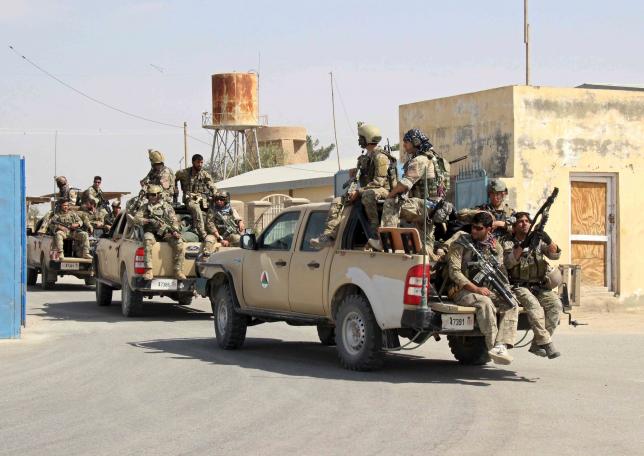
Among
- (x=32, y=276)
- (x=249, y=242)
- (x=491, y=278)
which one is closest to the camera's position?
(x=491, y=278)

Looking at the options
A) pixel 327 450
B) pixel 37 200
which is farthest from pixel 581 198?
pixel 37 200

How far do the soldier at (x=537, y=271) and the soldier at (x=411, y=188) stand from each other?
35.0 inches

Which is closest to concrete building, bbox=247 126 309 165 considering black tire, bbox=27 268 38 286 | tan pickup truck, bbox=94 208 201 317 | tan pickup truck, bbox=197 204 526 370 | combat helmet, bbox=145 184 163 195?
black tire, bbox=27 268 38 286

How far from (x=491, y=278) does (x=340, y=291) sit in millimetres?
1740

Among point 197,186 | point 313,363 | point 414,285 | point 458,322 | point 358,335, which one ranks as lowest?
point 313,363

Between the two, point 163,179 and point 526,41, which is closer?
point 163,179

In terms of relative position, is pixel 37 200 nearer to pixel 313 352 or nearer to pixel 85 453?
pixel 313 352

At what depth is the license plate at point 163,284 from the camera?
17828 millimetres

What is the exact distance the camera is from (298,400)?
31.5 ft

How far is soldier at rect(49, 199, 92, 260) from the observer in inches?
968

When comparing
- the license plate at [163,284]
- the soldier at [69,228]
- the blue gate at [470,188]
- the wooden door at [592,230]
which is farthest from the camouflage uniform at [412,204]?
the soldier at [69,228]

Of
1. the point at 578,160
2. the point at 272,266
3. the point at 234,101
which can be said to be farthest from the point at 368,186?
the point at 234,101

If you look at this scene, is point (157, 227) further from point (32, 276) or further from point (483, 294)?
point (32, 276)

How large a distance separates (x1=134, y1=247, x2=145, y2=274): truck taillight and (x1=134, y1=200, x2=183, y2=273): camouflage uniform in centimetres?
6
